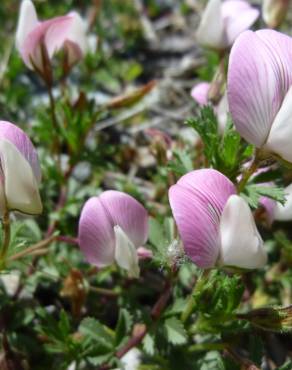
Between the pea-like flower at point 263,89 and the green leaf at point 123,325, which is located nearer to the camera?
the pea-like flower at point 263,89

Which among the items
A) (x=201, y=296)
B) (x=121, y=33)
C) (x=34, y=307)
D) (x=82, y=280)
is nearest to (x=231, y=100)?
(x=201, y=296)

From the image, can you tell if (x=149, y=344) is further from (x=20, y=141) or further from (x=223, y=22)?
(x=223, y=22)

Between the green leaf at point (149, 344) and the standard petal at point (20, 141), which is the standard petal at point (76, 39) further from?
the green leaf at point (149, 344)

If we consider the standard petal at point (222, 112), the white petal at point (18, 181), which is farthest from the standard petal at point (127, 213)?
the standard petal at point (222, 112)

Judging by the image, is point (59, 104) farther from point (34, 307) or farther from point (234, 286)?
point (234, 286)

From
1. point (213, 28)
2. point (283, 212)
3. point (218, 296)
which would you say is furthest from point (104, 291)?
point (213, 28)

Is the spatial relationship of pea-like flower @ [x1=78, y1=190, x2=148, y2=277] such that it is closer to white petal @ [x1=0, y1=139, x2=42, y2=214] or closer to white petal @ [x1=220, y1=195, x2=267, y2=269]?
white petal @ [x1=0, y1=139, x2=42, y2=214]
